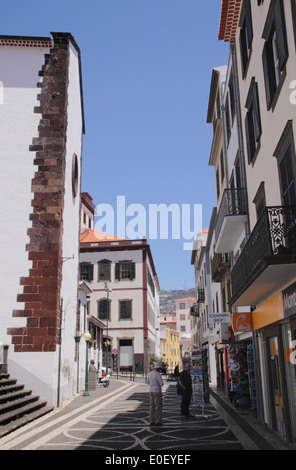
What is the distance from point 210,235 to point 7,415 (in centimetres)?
2454

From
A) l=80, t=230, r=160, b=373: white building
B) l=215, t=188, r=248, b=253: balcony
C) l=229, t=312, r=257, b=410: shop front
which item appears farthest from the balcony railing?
l=80, t=230, r=160, b=373: white building

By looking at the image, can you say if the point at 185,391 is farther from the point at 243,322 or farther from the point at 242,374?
the point at 242,374

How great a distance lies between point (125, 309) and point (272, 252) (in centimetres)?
4013

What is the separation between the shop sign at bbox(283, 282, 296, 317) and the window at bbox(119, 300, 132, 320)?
3886 cm

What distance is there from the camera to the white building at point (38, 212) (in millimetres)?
15859

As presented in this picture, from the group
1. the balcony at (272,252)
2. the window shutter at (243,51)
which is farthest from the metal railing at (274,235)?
the window shutter at (243,51)

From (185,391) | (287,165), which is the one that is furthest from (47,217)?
(287,165)

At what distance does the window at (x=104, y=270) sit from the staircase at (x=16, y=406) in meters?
32.9

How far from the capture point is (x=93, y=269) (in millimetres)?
48594

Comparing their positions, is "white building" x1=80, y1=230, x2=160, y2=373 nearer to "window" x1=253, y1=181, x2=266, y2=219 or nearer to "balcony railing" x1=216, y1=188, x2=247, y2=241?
"balcony railing" x1=216, y1=188, x2=247, y2=241

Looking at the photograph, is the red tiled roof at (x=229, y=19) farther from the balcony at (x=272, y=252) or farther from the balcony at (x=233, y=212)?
the balcony at (x=272, y=252)

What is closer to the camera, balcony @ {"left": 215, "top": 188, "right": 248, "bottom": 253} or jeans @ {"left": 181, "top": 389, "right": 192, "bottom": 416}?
jeans @ {"left": 181, "top": 389, "right": 192, "bottom": 416}

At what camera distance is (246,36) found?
1359 cm

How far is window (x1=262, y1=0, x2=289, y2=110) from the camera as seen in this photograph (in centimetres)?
894
